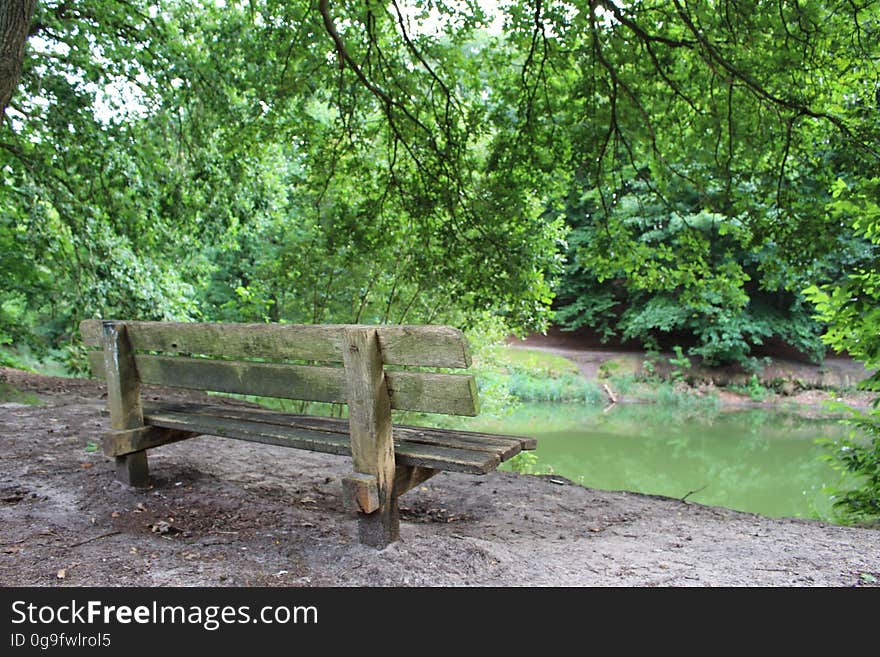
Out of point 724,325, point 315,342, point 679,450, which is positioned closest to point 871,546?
point 315,342

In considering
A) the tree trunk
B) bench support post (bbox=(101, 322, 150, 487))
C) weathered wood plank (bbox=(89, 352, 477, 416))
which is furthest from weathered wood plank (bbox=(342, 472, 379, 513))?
the tree trunk

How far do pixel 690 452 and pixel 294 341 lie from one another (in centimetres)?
1409

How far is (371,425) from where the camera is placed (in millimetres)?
2908

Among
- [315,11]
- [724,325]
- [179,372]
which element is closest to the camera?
[179,372]

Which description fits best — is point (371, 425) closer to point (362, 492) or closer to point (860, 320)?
point (362, 492)

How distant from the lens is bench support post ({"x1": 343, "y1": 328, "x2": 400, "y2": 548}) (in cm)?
288

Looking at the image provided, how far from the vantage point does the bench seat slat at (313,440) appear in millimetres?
2846

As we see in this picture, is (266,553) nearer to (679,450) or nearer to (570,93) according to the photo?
(570,93)

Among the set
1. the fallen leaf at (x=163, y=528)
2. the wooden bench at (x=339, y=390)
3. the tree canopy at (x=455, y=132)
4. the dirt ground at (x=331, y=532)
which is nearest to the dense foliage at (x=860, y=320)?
the tree canopy at (x=455, y=132)

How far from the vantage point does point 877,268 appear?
165 inches

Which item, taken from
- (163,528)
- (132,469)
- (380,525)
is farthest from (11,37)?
(380,525)

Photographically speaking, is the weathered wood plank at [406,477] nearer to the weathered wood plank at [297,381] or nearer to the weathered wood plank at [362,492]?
the weathered wood plank at [362,492]

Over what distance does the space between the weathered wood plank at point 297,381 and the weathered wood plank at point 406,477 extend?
329mm

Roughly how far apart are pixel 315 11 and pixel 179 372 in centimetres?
455
